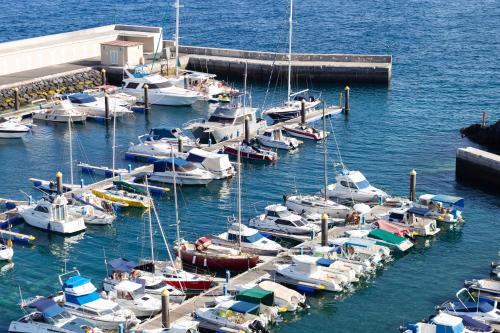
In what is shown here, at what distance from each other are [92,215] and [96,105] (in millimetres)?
28137

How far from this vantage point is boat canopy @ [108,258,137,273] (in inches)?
2185

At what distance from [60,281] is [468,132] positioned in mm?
42552

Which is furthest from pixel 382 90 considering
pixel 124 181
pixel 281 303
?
pixel 281 303

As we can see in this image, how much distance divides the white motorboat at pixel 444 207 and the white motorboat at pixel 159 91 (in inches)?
1360

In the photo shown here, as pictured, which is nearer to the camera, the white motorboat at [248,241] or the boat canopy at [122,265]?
the boat canopy at [122,265]

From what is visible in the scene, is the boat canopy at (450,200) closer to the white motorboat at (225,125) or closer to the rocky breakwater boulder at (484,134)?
the rocky breakwater boulder at (484,134)

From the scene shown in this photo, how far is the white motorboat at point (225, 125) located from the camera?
83.1m

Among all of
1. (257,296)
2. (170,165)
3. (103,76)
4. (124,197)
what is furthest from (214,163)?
(103,76)

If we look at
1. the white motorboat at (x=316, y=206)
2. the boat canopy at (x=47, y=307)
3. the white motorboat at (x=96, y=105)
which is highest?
the white motorboat at (x=96, y=105)

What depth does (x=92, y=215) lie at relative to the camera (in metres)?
64.9

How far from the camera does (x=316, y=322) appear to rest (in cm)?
5203

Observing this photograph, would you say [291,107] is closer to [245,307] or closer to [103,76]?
[103,76]

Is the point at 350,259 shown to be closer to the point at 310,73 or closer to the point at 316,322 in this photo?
the point at 316,322

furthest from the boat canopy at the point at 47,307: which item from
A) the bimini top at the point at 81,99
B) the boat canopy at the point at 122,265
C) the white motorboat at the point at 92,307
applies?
the bimini top at the point at 81,99
